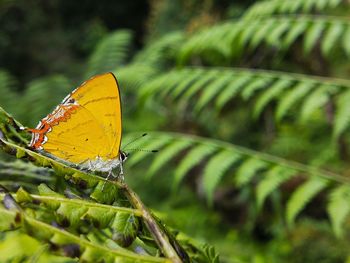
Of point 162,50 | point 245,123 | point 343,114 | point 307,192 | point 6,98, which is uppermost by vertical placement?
point 343,114

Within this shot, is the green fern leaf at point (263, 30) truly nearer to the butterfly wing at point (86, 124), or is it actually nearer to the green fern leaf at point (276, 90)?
the green fern leaf at point (276, 90)

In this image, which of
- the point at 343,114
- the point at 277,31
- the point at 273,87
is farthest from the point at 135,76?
the point at 343,114

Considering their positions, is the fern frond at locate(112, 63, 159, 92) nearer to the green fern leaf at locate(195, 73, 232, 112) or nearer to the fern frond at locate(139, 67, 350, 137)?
the fern frond at locate(139, 67, 350, 137)

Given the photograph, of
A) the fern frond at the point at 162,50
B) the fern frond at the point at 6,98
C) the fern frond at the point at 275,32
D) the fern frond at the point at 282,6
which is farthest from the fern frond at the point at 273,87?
the fern frond at the point at 162,50

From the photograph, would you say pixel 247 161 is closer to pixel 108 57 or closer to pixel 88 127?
→ pixel 88 127

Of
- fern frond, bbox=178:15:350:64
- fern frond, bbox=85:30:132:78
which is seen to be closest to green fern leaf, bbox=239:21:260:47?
fern frond, bbox=178:15:350:64

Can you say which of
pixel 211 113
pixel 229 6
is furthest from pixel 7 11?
pixel 211 113
